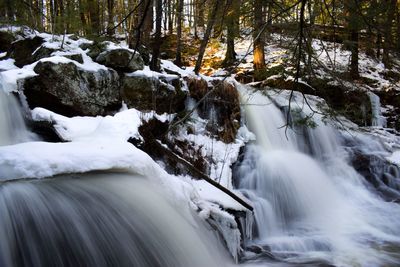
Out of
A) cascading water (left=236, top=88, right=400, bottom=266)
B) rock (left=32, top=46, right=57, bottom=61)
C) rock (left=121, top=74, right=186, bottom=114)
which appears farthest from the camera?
rock (left=32, top=46, right=57, bottom=61)

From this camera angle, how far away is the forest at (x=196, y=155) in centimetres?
312

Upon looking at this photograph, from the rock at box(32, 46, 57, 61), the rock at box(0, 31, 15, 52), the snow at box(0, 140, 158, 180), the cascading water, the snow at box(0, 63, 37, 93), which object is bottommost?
the cascading water

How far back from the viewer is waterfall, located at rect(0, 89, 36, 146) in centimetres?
576

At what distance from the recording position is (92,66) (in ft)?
23.7

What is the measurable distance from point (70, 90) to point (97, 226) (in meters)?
3.96

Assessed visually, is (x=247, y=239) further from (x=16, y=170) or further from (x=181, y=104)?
(x=181, y=104)

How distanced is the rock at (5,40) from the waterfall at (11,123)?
4825 mm

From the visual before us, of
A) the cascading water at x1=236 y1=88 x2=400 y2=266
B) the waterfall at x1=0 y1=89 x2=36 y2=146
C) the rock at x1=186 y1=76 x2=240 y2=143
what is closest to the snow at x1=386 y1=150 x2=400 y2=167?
the cascading water at x1=236 y1=88 x2=400 y2=266

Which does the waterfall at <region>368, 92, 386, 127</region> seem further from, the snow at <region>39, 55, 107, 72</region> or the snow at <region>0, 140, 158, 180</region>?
the snow at <region>0, 140, 158, 180</region>

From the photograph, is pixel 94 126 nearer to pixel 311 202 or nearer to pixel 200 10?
pixel 200 10

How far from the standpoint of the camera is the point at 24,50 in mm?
8805

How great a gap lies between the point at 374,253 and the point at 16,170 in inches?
181

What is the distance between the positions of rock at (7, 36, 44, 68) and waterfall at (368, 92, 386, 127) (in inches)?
363

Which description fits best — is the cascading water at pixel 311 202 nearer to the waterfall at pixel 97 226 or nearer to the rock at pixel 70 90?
the waterfall at pixel 97 226
